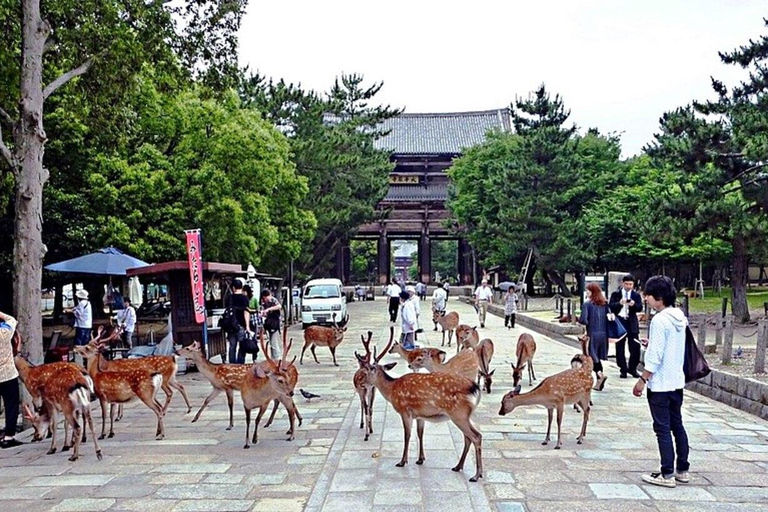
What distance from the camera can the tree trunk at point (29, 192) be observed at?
26.7ft

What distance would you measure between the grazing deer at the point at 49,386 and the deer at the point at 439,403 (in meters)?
3.14

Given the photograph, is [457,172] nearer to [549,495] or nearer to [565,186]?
[565,186]

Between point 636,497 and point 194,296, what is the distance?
26.7 ft

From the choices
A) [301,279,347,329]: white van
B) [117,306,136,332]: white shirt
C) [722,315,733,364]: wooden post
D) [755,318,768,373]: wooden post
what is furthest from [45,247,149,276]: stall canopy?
[755,318,768,373]: wooden post

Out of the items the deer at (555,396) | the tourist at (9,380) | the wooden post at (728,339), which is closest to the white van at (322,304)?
the wooden post at (728,339)

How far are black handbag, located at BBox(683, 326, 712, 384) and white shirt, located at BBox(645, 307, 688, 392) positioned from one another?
153 millimetres

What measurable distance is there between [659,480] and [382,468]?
2273 mm

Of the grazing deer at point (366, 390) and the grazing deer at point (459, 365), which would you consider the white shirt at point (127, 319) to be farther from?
the grazing deer at point (366, 390)

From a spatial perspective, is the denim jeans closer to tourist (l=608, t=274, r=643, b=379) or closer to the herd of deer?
the herd of deer

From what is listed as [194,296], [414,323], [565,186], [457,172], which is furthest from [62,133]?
[457,172]

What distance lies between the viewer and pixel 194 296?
11258 millimetres

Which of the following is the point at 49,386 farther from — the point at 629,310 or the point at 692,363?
the point at 629,310

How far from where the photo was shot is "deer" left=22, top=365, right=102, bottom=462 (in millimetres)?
6355

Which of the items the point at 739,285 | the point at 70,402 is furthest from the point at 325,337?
the point at 739,285
